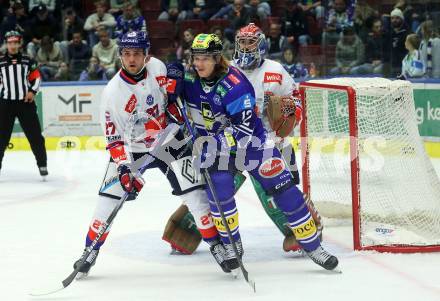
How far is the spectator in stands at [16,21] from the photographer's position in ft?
36.9

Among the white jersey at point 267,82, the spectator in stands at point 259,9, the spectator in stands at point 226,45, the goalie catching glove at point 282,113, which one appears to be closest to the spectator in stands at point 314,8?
the spectator in stands at point 259,9

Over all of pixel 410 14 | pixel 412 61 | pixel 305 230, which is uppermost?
pixel 410 14

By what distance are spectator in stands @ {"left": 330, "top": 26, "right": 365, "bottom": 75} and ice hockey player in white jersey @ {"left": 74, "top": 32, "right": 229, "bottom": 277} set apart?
539 cm

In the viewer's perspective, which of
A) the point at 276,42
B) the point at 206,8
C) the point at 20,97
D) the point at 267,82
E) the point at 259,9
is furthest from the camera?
the point at 206,8

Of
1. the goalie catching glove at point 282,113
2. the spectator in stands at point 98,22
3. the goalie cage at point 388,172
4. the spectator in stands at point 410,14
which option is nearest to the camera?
the goalie catching glove at point 282,113

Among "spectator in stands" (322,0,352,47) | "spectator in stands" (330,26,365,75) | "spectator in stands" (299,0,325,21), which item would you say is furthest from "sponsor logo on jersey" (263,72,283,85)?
"spectator in stands" (299,0,325,21)

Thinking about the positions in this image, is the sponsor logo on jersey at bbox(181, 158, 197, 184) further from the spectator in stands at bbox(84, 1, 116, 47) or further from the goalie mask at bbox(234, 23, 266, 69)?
the spectator in stands at bbox(84, 1, 116, 47)

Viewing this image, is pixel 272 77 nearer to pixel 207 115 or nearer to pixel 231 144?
pixel 207 115

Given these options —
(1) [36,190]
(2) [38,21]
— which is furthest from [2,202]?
(2) [38,21]

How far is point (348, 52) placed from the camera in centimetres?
973

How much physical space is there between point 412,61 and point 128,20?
3.73 m

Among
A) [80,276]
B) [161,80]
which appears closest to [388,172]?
[161,80]

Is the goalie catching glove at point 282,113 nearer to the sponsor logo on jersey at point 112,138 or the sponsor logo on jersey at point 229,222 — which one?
the sponsor logo on jersey at point 229,222

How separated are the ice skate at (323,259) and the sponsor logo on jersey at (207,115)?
80 centimetres
